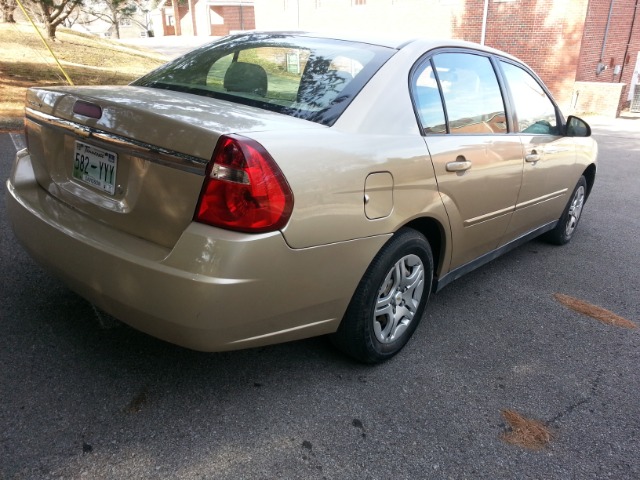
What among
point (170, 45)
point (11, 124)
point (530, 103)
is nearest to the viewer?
point (530, 103)

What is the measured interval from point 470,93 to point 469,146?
0.45 m

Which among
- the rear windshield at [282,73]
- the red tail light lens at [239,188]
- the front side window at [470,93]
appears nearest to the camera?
the red tail light lens at [239,188]

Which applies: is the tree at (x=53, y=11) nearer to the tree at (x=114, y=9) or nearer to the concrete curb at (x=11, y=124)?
the tree at (x=114, y=9)

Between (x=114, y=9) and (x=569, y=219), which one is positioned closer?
(x=569, y=219)

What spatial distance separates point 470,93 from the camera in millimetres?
3359

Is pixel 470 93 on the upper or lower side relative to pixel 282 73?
lower

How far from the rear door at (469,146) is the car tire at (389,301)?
0.34 meters

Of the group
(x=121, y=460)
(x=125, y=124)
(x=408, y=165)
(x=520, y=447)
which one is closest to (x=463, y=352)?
(x=520, y=447)

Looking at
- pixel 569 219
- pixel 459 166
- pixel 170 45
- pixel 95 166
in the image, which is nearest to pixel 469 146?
pixel 459 166

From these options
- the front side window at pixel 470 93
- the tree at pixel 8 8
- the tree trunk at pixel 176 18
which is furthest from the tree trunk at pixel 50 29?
the tree trunk at pixel 176 18

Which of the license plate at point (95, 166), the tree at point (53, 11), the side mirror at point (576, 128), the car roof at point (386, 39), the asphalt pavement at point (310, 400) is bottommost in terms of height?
the asphalt pavement at point (310, 400)

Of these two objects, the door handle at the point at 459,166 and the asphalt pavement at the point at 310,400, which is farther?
the door handle at the point at 459,166

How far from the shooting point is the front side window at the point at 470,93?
3127 mm

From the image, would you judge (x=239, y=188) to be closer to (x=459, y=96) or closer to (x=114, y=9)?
(x=459, y=96)
